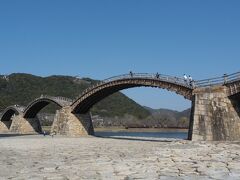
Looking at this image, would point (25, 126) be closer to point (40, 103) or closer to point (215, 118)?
point (40, 103)

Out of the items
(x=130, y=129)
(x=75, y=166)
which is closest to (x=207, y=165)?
(x=75, y=166)

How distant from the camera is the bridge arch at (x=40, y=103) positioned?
237 feet

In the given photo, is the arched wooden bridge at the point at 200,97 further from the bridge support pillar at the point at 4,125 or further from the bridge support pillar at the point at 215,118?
the bridge support pillar at the point at 4,125

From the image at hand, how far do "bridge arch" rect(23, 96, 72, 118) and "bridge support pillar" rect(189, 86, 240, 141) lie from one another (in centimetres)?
3603

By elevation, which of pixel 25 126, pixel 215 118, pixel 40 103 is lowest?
pixel 215 118

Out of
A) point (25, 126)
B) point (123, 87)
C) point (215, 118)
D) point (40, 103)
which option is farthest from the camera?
point (25, 126)

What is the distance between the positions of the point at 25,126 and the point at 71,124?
2991cm

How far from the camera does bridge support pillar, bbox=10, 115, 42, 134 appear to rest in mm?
91694

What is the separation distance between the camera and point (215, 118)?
116ft

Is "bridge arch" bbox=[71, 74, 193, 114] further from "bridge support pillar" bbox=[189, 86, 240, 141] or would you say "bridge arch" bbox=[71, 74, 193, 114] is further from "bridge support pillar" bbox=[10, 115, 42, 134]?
"bridge support pillar" bbox=[10, 115, 42, 134]

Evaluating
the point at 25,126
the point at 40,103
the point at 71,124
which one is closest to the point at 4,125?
the point at 25,126

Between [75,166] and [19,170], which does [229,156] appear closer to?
[75,166]

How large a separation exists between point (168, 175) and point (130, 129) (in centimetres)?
13374

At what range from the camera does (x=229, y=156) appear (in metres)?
17.7
